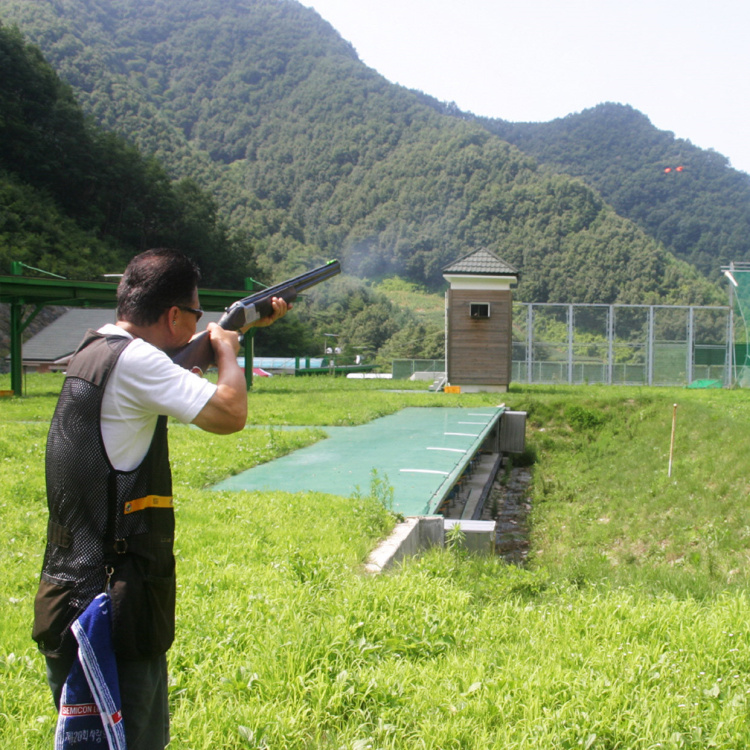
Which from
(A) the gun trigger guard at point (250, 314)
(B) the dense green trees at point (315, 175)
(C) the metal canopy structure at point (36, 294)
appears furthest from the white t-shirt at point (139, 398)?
(B) the dense green trees at point (315, 175)

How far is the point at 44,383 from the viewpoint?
2262 centimetres

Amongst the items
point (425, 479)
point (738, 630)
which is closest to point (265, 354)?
point (425, 479)

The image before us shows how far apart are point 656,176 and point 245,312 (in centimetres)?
10238

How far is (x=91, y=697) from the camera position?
180 cm

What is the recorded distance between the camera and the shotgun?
2.25 meters

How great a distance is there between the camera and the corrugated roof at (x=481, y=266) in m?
22.3

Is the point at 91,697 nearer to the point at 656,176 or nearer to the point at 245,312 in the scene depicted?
the point at 245,312

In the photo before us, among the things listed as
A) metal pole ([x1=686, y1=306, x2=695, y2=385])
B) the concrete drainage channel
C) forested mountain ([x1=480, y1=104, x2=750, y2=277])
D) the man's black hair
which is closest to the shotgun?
the man's black hair

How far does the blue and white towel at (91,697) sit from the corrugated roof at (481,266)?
20.9 metres

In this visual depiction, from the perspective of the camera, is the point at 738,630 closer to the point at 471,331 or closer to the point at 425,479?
the point at 425,479

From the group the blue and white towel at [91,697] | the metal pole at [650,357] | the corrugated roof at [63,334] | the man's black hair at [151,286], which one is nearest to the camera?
the blue and white towel at [91,697]

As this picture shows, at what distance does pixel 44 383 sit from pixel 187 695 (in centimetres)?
2226

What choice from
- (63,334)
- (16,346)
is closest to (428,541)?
(16,346)

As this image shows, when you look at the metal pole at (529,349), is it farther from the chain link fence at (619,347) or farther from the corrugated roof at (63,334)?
the corrugated roof at (63,334)
